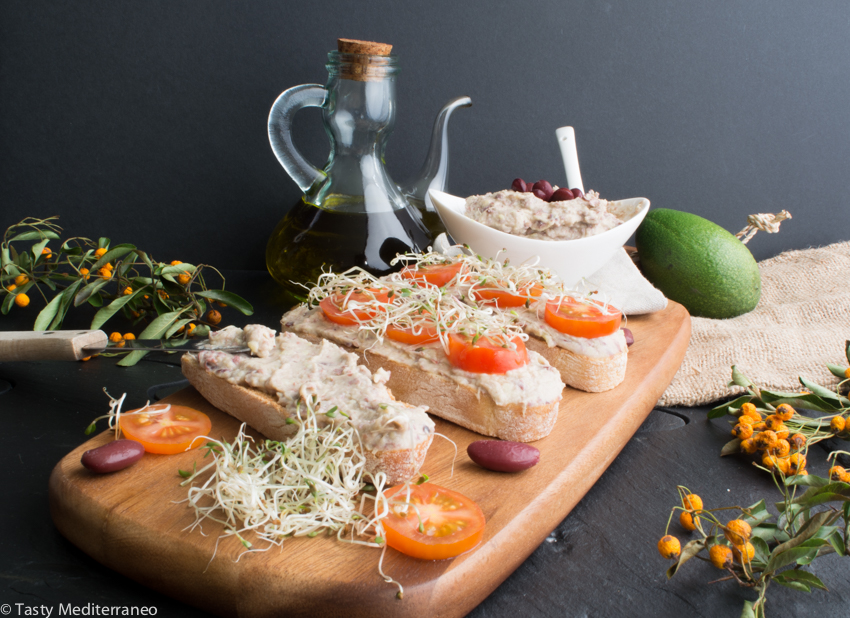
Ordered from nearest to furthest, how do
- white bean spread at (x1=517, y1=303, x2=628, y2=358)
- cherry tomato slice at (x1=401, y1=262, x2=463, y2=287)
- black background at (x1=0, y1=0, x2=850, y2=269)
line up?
white bean spread at (x1=517, y1=303, x2=628, y2=358) → cherry tomato slice at (x1=401, y1=262, x2=463, y2=287) → black background at (x1=0, y1=0, x2=850, y2=269)

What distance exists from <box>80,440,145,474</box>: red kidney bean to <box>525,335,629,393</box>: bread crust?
1151 millimetres

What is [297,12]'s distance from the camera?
2967mm


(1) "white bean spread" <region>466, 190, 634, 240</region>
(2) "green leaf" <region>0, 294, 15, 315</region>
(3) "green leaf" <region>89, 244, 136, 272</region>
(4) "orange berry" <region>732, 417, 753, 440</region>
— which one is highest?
(1) "white bean spread" <region>466, 190, 634, 240</region>

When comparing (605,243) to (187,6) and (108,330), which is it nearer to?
(108,330)

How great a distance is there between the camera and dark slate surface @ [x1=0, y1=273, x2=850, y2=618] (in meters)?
1.25

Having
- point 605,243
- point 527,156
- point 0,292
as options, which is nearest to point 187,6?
point 0,292

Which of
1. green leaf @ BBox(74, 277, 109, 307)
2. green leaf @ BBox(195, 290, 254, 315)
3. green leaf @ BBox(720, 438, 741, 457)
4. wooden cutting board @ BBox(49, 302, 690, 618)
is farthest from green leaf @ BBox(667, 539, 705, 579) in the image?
green leaf @ BBox(74, 277, 109, 307)

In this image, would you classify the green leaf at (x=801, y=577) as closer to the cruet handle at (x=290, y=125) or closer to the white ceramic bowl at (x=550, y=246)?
the white ceramic bowl at (x=550, y=246)

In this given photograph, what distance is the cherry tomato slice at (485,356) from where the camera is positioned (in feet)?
5.56

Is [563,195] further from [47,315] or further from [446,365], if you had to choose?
[47,315]

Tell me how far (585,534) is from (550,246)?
3.45 ft

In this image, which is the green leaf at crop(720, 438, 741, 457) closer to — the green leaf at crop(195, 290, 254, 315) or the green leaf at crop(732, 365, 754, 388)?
the green leaf at crop(732, 365, 754, 388)

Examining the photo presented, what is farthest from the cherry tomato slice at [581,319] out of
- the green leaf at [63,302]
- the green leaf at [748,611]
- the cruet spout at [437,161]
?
the green leaf at [63,302]

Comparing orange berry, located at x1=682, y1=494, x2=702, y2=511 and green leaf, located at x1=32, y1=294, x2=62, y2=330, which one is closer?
orange berry, located at x1=682, y1=494, x2=702, y2=511
